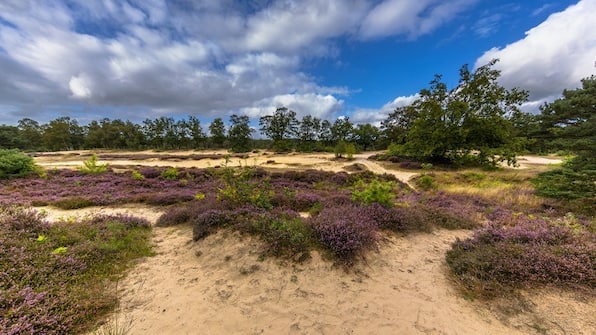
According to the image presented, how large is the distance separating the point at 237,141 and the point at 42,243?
61.1m

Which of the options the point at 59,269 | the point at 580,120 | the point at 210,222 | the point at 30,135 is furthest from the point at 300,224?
the point at 30,135

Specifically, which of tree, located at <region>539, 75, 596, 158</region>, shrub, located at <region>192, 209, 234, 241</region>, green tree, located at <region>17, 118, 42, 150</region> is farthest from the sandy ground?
green tree, located at <region>17, 118, 42, 150</region>

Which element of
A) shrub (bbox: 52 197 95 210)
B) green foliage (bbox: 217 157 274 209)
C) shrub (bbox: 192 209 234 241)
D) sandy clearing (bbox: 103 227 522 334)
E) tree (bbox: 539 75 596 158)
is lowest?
sandy clearing (bbox: 103 227 522 334)

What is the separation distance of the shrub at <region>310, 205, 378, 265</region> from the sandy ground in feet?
1.01

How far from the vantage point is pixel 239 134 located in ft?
209

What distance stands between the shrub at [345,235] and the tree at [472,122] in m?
22.3

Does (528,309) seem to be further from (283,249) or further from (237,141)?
(237,141)

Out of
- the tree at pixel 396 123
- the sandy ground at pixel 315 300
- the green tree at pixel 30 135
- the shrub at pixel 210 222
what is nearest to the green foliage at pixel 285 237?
the sandy ground at pixel 315 300

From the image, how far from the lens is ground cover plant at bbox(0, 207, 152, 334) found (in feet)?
9.75

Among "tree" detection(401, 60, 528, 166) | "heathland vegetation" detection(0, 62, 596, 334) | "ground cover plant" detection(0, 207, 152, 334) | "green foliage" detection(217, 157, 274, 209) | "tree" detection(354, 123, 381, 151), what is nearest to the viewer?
"ground cover plant" detection(0, 207, 152, 334)

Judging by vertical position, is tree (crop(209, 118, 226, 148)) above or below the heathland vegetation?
above

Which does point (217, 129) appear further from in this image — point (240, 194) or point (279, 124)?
point (240, 194)

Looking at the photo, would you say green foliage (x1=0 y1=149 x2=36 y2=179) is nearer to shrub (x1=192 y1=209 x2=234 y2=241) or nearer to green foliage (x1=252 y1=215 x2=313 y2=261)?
shrub (x1=192 y1=209 x2=234 y2=241)

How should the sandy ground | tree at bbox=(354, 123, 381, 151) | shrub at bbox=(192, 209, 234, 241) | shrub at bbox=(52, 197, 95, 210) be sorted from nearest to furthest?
the sandy ground, shrub at bbox=(192, 209, 234, 241), shrub at bbox=(52, 197, 95, 210), tree at bbox=(354, 123, 381, 151)
